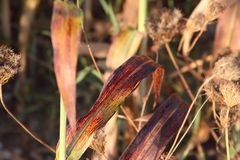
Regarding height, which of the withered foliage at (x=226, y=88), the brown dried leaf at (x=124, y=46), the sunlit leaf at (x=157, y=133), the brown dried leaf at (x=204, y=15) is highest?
the brown dried leaf at (x=204, y=15)

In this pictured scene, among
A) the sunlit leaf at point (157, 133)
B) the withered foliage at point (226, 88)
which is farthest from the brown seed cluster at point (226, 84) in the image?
the sunlit leaf at point (157, 133)

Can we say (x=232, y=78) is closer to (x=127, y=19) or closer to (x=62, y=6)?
(x=62, y=6)

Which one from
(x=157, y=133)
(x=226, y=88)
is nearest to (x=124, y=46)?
(x=157, y=133)

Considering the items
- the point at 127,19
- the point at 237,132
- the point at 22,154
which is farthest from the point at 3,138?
the point at 237,132

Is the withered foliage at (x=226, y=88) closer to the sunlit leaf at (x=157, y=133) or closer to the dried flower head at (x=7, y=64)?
the sunlit leaf at (x=157, y=133)

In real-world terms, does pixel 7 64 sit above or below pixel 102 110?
above

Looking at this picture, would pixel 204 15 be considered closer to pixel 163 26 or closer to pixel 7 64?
pixel 163 26
